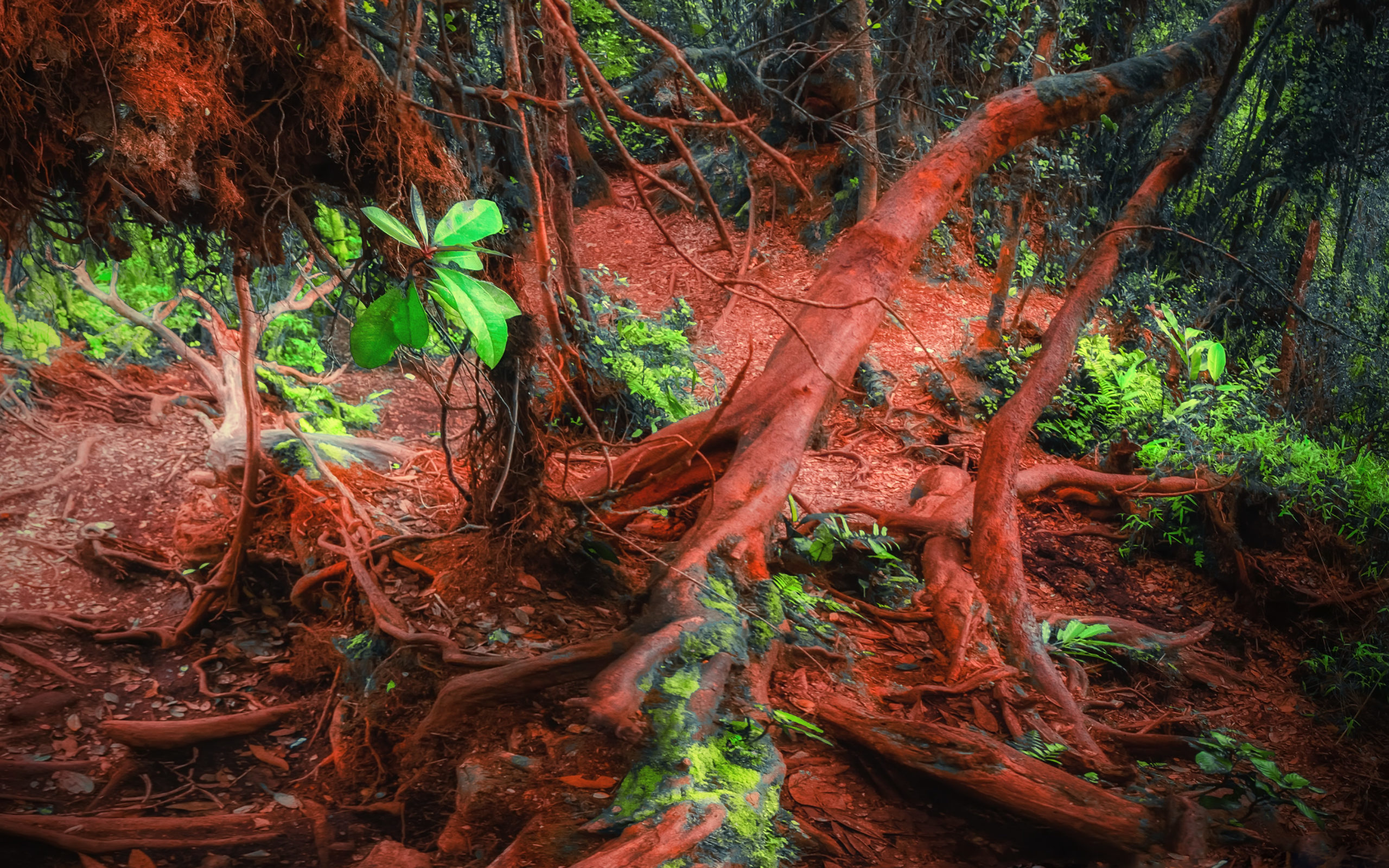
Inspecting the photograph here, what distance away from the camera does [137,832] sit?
6.73ft

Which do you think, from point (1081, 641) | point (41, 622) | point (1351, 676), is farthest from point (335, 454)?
point (1351, 676)

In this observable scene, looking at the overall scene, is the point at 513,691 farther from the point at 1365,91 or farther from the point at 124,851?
the point at 1365,91

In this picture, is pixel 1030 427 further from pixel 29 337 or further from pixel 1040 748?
pixel 29 337

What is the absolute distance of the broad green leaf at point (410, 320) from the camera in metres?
1.76

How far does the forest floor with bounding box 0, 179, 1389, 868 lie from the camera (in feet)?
6.91

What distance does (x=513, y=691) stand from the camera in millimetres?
2383

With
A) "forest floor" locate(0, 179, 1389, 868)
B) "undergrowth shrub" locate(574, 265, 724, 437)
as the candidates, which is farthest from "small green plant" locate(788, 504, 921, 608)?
"undergrowth shrub" locate(574, 265, 724, 437)

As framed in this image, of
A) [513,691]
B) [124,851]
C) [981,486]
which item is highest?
[981,486]

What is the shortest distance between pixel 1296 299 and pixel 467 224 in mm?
8816

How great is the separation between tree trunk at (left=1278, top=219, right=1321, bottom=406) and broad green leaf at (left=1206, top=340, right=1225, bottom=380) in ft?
2.05

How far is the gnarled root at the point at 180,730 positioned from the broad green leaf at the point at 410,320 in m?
2.03

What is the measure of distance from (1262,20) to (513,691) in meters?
9.08

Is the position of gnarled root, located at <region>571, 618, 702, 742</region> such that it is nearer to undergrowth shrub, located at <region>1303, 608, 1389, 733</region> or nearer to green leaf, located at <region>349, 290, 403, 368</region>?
green leaf, located at <region>349, 290, 403, 368</region>

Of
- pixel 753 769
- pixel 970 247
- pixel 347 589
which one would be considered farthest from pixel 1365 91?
pixel 347 589
